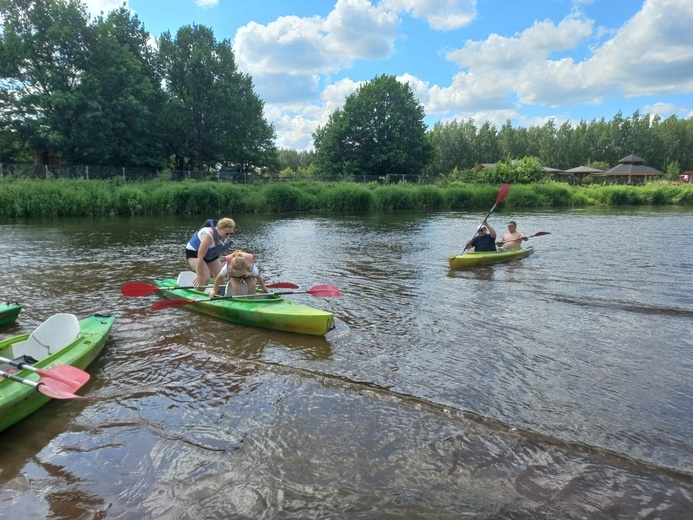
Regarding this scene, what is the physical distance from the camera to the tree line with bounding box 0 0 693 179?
1159 inches

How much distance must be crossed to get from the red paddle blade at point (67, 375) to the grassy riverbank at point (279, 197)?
71.2 feet

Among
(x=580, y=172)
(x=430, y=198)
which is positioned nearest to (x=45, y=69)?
(x=430, y=198)

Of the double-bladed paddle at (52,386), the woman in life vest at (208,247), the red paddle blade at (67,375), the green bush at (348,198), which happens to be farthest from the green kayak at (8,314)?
the green bush at (348,198)

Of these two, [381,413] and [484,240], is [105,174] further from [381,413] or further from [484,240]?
[381,413]

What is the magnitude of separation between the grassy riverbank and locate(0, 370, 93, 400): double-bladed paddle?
71.7ft

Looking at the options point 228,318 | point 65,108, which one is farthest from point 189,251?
point 65,108

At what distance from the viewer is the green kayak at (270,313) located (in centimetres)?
641

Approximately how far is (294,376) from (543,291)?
6413 mm

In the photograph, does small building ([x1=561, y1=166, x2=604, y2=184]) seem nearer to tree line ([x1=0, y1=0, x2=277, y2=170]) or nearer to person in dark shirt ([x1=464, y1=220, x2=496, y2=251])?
tree line ([x1=0, y1=0, x2=277, y2=170])

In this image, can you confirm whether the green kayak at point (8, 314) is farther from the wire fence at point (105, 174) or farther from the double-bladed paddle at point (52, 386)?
the wire fence at point (105, 174)

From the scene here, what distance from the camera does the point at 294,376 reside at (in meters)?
5.35

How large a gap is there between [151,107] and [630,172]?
172 ft

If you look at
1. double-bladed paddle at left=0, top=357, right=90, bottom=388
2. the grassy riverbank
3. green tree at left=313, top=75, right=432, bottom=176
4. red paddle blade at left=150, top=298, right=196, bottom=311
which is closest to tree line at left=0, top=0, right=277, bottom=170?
the grassy riverbank

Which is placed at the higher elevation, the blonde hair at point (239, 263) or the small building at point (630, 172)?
the small building at point (630, 172)
